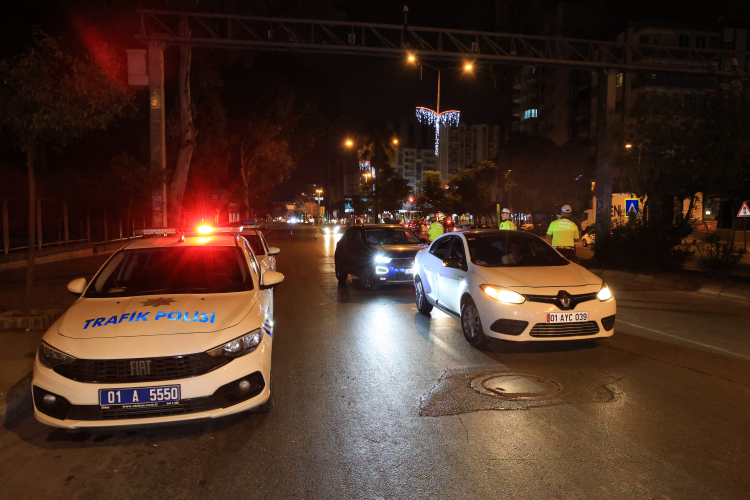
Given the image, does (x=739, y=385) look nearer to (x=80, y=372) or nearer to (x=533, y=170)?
(x=80, y=372)

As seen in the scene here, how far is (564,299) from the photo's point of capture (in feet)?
21.8

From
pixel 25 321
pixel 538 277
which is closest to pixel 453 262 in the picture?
pixel 538 277

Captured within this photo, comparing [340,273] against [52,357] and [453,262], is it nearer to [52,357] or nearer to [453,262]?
[453,262]

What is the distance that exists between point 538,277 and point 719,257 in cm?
1025

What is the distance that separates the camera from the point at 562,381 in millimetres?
5840

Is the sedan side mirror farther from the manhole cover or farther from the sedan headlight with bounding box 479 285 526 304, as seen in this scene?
the manhole cover

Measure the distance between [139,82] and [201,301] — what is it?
15950mm

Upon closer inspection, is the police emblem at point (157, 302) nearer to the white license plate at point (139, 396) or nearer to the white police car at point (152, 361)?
the white police car at point (152, 361)

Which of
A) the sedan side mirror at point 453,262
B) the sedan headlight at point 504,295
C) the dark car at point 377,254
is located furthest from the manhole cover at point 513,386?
the dark car at point 377,254

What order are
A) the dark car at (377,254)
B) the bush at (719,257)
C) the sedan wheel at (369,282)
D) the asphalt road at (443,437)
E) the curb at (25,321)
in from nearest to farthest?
the asphalt road at (443,437), the curb at (25,321), the dark car at (377,254), the sedan wheel at (369,282), the bush at (719,257)

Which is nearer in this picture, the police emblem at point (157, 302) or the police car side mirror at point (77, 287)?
the police emblem at point (157, 302)

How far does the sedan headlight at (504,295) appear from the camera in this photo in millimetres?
6688

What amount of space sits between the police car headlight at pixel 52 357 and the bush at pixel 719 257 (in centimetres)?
1526

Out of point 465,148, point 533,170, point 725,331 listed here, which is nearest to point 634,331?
point 725,331
